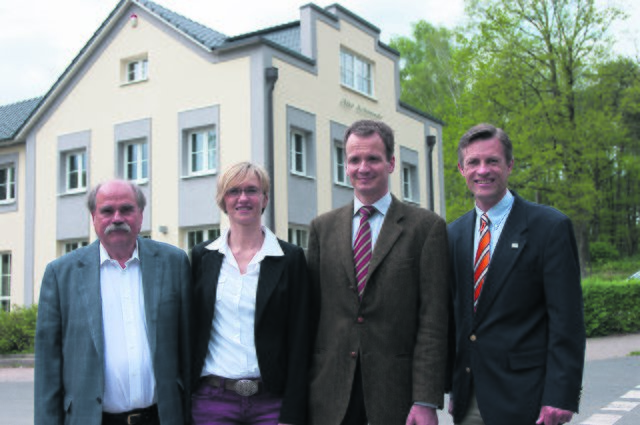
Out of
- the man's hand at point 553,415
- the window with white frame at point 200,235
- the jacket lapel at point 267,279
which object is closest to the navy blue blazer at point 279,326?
the jacket lapel at point 267,279

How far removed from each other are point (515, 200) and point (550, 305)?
2.18 feet

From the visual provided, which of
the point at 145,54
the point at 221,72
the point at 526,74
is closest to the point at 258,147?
the point at 221,72

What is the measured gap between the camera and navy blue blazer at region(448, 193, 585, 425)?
3.58m

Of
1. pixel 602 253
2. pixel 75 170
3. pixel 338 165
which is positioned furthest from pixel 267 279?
pixel 602 253

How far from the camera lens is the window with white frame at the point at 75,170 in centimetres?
2406

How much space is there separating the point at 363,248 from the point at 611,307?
15.1 meters

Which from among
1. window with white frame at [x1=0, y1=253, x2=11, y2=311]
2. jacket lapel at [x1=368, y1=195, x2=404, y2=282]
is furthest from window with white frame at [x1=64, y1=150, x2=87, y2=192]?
jacket lapel at [x1=368, y1=195, x2=404, y2=282]

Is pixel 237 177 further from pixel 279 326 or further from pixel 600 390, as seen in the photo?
pixel 600 390

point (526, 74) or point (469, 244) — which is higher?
point (526, 74)

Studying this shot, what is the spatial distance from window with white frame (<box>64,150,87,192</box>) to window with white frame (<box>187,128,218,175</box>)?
14.9ft

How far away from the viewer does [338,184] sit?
76.1 feet

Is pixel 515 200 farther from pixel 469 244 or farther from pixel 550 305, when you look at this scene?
pixel 550 305

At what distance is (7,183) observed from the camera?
26641mm

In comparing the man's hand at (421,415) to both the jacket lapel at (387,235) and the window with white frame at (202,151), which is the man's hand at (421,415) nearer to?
the jacket lapel at (387,235)
